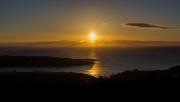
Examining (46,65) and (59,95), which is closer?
(59,95)

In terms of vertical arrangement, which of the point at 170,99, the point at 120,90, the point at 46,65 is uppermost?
the point at 46,65

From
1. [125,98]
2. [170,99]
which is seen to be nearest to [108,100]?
[125,98]

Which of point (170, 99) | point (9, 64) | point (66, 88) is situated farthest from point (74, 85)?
point (9, 64)

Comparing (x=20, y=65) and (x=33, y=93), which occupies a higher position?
(x=20, y=65)

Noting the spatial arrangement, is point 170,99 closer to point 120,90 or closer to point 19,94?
point 120,90

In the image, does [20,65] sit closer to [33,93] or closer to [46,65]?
[46,65]

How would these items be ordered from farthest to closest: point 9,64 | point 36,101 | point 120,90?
point 9,64, point 120,90, point 36,101

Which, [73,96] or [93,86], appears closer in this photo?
[73,96]

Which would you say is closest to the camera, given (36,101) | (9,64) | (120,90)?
(36,101)

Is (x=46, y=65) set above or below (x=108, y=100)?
above

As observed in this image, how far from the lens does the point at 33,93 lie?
10.2m

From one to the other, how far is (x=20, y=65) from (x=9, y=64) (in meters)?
3.68

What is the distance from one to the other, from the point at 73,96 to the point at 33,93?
1.71 meters

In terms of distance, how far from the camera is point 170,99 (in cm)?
999
